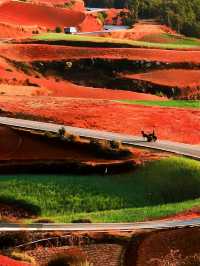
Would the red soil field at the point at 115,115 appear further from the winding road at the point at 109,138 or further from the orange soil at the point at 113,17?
the orange soil at the point at 113,17

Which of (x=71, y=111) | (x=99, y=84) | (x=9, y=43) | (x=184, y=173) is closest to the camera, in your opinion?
(x=184, y=173)

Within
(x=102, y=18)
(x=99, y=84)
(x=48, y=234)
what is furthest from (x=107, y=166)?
(x=102, y=18)

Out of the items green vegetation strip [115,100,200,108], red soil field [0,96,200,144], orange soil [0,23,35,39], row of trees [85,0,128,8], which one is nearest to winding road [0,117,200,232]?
red soil field [0,96,200,144]

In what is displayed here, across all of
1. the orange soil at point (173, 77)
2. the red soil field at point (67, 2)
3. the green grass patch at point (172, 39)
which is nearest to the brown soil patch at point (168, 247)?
the orange soil at point (173, 77)

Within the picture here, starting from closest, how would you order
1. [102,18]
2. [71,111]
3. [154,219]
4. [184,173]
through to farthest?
[154,219]
[184,173]
[71,111]
[102,18]

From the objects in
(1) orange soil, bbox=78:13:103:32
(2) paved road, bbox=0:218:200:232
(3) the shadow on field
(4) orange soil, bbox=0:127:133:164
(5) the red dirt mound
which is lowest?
(1) orange soil, bbox=78:13:103:32

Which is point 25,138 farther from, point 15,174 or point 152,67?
point 152,67

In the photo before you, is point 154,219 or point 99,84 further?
point 99,84

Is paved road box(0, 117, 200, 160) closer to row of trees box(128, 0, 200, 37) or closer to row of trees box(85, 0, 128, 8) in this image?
row of trees box(128, 0, 200, 37)
